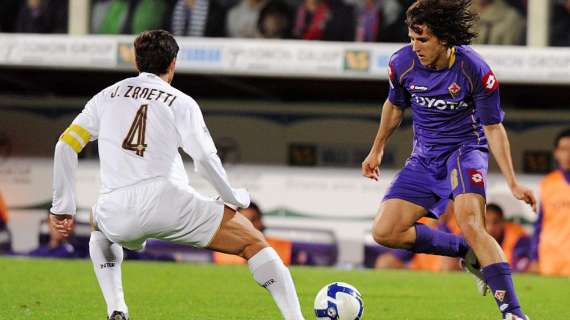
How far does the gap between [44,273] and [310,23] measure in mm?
5308

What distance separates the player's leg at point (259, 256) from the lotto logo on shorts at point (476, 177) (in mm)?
1393

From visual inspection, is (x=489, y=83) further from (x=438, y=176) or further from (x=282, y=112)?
(x=282, y=112)

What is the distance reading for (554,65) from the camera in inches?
599

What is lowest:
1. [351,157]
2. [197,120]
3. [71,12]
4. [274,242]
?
[274,242]

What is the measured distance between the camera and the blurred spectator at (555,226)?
15.2 meters

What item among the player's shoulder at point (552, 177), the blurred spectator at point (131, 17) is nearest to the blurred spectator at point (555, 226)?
the player's shoulder at point (552, 177)

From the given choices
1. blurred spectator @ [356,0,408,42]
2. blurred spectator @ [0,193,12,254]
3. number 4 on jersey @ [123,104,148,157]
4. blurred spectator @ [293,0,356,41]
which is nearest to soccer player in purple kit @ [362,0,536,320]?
number 4 on jersey @ [123,104,148,157]

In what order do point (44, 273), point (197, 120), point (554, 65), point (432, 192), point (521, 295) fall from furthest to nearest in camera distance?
point (554, 65) → point (44, 273) → point (521, 295) → point (432, 192) → point (197, 120)

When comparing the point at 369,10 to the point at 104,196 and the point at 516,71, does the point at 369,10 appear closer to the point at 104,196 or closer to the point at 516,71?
the point at 516,71

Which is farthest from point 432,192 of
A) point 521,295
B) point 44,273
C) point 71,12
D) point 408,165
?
point 71,12

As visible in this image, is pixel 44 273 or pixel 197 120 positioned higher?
pixel 197 120

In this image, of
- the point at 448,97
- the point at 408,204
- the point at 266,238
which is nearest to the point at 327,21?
the point at 266,238

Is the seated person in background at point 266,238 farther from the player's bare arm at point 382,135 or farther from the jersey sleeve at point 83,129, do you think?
the jersey sleeve at point 83,129

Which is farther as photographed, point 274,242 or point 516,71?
point 274,242
